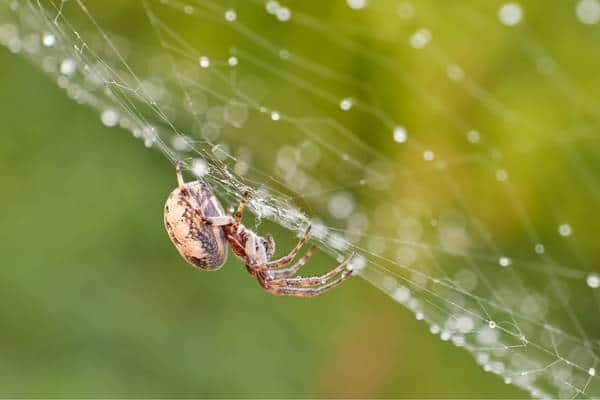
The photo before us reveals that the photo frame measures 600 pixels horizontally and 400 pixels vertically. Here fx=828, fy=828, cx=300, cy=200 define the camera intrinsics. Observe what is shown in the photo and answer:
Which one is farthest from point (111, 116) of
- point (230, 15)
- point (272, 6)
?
point (272, 6)

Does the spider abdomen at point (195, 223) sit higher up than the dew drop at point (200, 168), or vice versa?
the dew drop at point (200, 168)

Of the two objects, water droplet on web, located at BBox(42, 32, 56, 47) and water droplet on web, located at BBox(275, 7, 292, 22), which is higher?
water droplet on web, located at BBox(275, 7, 292, 22)

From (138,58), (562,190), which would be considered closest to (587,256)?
(562,190)

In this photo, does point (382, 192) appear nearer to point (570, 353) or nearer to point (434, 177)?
point (434, 177)

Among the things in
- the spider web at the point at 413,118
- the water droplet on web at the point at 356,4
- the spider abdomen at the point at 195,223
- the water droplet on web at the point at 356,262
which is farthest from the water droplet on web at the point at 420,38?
the spider abdomen at the point at 195,223

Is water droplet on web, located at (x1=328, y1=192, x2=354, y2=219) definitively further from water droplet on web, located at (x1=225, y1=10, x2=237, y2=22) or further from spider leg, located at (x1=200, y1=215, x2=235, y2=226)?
spider leg, located at (x1=200, y1=215, x2=235, y2=226)

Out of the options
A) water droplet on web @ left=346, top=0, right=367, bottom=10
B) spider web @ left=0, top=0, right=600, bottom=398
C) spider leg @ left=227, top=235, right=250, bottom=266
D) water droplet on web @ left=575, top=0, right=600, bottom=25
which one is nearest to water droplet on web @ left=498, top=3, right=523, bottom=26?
spider web @ left=0, top=0, right=600, bottom=398

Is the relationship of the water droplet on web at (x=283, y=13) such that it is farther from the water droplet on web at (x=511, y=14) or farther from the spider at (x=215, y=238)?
the spider at (x=215, y=238)
